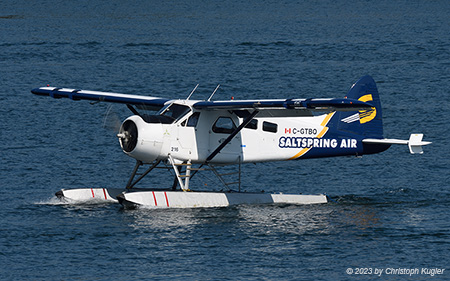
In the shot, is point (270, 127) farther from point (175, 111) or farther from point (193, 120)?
point (175, 111)

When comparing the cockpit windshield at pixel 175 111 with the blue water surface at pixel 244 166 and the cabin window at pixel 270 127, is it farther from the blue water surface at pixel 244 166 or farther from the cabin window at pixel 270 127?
the cabin window at pixel 270 127

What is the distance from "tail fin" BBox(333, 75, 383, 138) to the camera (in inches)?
945

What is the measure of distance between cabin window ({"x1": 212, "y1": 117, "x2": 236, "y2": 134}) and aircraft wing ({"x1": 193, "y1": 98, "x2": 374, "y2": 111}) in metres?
0.87

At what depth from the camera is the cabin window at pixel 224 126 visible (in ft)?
74.1

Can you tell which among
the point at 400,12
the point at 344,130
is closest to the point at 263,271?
the point at 344,130

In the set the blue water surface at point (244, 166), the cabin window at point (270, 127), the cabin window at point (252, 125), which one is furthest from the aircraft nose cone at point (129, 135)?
the cabin window at point (270, 127)

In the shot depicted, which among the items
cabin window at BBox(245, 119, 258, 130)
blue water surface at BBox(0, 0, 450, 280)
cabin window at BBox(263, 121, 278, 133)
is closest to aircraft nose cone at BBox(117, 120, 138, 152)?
blue water surface at BBox(0, 0, 450, 280)

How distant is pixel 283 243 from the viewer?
19.0 meters

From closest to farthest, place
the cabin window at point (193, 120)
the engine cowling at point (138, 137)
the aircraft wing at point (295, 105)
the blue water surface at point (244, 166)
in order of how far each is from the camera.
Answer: the blue water surface at point (244, 166), the aircraft wing at point (295, 105), the engine cowling at point (138, 137), the cabin window at point (193, 120)

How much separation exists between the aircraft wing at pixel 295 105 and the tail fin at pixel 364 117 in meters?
3.77

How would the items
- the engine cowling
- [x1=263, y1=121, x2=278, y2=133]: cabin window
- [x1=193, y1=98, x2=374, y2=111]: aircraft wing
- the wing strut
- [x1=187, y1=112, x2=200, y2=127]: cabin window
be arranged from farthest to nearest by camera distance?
[x1=263, y1=121, x2=278, y2=133]: cabin window → [x1=187, y1=112, x2=200, y2=127]: cabin window → the wing strut → the engine cowling → [x1=193, y1=98, x2=374, y2=111]: aircraft wing

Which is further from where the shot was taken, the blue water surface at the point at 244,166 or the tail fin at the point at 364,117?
the tail fin at the point at 364,117

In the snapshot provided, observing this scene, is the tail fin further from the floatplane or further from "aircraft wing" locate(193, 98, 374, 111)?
"aircraft wing" locate(193, 98, 374, 111)

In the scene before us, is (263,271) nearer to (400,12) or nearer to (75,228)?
(75,228)
